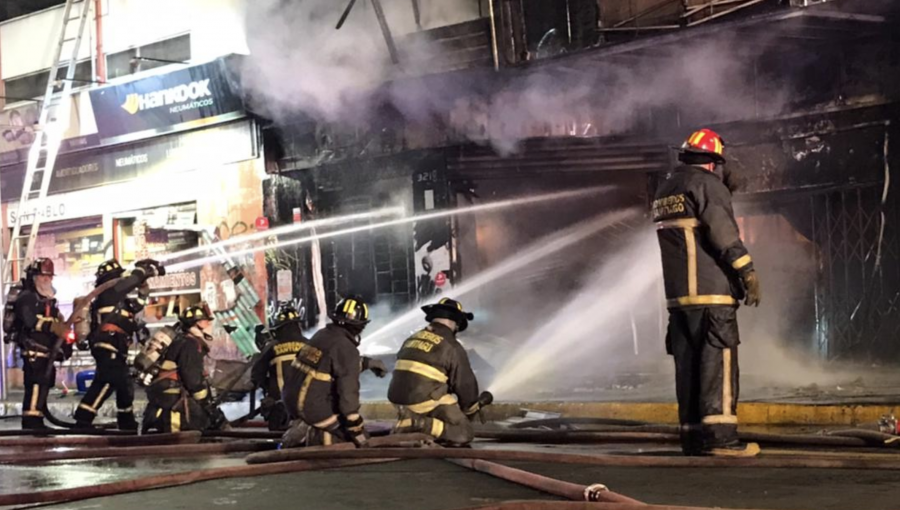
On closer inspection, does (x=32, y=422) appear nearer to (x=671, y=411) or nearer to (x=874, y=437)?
(x=671, y=411)

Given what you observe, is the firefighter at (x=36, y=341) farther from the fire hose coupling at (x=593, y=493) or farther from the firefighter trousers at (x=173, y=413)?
the fire hose coupling at (x=593, y=493)

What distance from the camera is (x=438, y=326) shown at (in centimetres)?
732

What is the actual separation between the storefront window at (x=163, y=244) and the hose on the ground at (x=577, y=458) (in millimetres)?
9721

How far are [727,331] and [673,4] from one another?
19.4ft

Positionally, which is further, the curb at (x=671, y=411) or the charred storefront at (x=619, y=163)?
the charred storefront at (x=619, y=163)

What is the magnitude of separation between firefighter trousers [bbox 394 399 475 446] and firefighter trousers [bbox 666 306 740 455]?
1789 mm

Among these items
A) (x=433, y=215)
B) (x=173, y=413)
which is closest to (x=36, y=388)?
(x=173, y=413)

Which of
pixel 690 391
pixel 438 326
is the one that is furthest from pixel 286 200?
pixel 690 391

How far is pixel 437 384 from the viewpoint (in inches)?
284

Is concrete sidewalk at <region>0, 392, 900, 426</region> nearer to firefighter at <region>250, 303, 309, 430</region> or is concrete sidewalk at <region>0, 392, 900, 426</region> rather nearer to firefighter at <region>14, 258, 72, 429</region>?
firefighter at <region>250, 303, 309, 430</region>

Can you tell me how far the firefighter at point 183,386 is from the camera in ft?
30.1

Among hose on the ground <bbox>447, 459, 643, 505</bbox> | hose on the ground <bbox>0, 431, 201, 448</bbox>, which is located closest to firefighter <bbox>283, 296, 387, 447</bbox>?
hose on the ground <bbox>447, 459, 643, 505</bbox>

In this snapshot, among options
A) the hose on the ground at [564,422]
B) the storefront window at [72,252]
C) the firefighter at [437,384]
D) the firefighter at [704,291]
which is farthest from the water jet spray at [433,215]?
the firefighter at [704,291]

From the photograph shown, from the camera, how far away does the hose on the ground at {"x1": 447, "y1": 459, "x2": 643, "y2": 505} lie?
4454 millimetres
